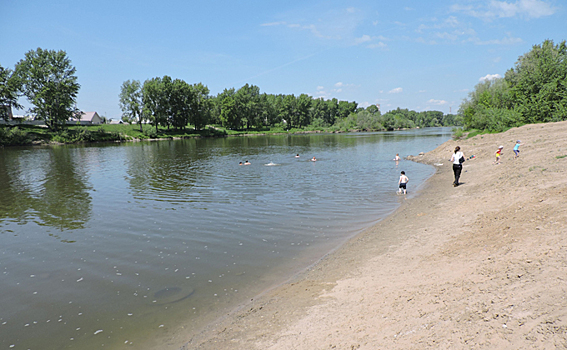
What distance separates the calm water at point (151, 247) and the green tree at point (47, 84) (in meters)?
88.1

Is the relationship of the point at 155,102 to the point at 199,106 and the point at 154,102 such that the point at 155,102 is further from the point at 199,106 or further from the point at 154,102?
the point at 199,106

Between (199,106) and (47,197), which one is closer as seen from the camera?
(47,197)

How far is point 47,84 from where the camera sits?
99625 mm

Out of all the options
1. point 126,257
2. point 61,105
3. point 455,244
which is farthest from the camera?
point 61,105

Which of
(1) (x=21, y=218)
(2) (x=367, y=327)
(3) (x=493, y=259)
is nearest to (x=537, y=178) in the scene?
(3) (x=493, y=259)

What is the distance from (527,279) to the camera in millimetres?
6355

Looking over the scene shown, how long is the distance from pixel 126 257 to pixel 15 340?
16.3ft

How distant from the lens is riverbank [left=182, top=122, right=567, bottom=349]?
534 centimetres

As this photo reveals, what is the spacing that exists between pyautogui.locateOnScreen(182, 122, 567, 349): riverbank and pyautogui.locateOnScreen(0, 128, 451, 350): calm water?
155 cm

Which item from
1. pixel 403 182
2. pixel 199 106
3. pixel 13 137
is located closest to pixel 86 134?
pixel 13 137

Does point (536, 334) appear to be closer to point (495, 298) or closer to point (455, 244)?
point (495, 298)

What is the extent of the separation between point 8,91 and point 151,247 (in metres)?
115

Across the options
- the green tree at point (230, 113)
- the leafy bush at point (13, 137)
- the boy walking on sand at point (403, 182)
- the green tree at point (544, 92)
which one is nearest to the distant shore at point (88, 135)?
the leafy bush at point (13, 137)

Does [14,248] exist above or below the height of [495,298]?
below
